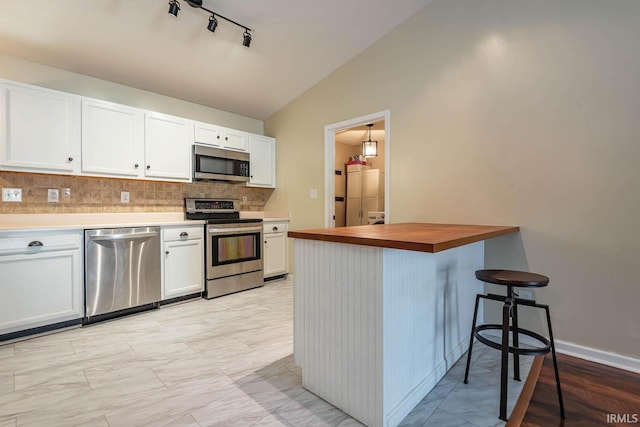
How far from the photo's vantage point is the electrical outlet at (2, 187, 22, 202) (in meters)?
2.73

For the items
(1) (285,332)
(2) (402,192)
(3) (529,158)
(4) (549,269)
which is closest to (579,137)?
(3) (529,158)

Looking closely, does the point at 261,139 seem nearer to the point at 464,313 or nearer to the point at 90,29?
the point at 90,29

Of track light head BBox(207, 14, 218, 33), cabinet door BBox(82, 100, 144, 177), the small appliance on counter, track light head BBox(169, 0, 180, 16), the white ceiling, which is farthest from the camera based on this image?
the small appliance on counter

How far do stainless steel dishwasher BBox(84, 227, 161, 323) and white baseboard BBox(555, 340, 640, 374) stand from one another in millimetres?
3557

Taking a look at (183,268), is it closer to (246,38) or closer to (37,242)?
(37,242)

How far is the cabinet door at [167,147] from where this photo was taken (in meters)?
3.36

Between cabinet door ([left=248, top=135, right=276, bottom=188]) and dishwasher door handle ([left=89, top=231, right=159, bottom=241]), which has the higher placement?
cabinet door ([left=248, top=135, right=276, bottom=188])

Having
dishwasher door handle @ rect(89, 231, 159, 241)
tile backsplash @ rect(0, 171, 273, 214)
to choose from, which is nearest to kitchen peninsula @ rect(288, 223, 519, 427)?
dishwasher door handle @ rect(89, 231, 159, 241)

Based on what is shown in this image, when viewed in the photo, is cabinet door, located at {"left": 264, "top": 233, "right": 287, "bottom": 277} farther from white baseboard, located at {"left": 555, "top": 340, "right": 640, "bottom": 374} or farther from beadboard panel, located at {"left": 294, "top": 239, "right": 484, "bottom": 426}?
white baseboard, located at {"left": 555, "top": 340, "right": 640, "bottom": 374}

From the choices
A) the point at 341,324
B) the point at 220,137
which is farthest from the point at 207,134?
the point at 341,324

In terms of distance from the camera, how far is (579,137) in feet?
7.09

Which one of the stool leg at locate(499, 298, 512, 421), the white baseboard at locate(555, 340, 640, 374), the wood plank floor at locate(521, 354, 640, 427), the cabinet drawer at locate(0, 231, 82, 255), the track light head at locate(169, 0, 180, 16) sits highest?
the track light head at locate(169, 0, 180, 16)

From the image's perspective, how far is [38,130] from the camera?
8.76 feet

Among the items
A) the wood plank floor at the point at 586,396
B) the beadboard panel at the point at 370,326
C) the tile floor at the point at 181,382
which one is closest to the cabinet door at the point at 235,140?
the tile floor at the point at 181,382
